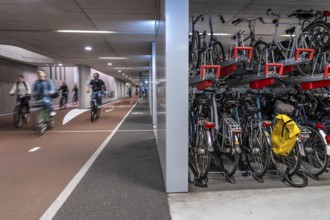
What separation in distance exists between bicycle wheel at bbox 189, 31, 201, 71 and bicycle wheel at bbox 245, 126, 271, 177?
53.9 inches

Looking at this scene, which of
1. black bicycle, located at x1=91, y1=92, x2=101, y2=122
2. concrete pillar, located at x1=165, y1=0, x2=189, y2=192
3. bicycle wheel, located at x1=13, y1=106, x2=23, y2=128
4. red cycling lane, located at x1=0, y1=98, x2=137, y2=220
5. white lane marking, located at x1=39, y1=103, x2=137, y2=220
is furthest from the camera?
black bicycle, located at x1=91, y1=92, x2=101, y2=122

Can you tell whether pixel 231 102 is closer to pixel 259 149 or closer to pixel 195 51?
pixel 259 149

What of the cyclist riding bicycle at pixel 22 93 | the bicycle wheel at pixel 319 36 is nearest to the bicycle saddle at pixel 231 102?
the bicycle wheel at pixel 319 36

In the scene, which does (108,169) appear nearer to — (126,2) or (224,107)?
(224,107)

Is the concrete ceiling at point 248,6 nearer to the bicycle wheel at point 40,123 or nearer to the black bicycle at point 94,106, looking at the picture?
the bicycle wheel at point 40,123

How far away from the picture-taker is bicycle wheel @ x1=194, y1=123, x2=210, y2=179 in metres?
2.81

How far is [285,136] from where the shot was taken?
2.71 metres

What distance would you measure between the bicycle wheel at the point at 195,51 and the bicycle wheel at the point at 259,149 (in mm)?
1369

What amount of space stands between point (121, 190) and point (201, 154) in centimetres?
105

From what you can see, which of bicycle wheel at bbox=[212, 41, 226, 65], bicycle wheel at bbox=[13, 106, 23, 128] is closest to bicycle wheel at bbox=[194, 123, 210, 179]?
bicycle wheel at bbox=[212, 41, 226, 65]

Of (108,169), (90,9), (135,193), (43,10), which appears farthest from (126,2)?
(135,193)

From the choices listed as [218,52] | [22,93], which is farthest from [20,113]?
[218,52]

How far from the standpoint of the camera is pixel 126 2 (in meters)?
3.57

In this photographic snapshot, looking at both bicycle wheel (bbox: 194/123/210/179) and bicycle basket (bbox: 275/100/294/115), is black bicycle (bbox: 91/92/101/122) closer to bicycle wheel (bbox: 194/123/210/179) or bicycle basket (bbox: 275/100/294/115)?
bicycle wheel (bbox: 194/123/210/179)
